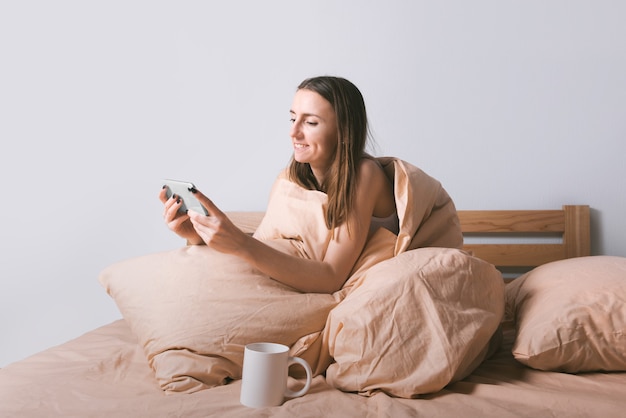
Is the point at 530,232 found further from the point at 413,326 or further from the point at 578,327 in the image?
the point at 413,326

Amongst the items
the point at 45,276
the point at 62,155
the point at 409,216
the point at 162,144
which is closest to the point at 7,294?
the point at 45,276

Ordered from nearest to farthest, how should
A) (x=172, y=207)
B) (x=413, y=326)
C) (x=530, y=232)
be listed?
(x=413, y=326)
(x=172, y=207)
(x=530, y=232)

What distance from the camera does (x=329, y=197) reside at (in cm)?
141

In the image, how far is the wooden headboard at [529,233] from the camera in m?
1.85

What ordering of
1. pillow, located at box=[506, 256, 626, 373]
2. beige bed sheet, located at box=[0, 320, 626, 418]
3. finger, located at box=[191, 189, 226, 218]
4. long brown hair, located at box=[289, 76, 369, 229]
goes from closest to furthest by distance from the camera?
beige bed sheet, located at box=[0, 320, 626, 418] < pillow, located at box=[506, 256, 626, 373] < finger, located at box=[191, 189, 226, 218] < long brown hair, located at box=[289, 76, 369, 229]

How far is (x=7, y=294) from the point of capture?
2.27 m

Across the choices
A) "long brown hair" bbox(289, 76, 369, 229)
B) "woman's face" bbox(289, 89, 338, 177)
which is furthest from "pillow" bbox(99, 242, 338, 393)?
"woman's face" bbox(289, 89, 338, 177)

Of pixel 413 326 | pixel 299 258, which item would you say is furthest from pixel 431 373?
pixel 299 258

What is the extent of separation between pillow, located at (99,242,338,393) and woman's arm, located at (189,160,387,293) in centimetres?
3

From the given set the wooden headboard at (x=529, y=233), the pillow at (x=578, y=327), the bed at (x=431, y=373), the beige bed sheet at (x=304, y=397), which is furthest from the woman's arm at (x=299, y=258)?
the wooden headboard at (x=529, y=233)

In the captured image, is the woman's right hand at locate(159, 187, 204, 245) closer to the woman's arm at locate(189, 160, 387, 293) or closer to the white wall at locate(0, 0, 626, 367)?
the woman's arm at locate(189, 160, 387, 293)

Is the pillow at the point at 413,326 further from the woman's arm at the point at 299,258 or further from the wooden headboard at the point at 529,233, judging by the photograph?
the wooden headboard at the point at 529,233

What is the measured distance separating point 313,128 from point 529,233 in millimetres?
829

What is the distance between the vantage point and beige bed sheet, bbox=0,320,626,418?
942 mm
